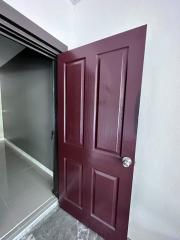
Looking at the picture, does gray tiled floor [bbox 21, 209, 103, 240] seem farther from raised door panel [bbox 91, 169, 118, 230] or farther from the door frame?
the door frame

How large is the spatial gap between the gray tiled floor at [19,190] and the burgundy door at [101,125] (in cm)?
56

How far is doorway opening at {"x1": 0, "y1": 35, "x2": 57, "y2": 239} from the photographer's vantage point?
1663mm

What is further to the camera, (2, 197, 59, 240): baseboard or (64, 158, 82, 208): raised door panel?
(64, 158, 82, 208): raised door panel

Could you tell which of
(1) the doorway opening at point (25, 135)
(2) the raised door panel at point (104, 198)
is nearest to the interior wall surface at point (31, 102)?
(1) the doorway opening at point (25, 135)

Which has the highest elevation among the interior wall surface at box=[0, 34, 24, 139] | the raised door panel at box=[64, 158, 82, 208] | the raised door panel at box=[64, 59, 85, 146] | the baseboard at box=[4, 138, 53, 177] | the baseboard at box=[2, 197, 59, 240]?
the interior wall surface at box=[0, 34, 24, 139]

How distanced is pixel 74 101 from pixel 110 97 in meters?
0.42

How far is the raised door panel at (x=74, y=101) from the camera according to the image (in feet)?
4.10

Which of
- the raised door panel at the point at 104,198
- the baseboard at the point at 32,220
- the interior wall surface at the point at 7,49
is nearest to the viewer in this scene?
the raised door panel at the point at 104,198

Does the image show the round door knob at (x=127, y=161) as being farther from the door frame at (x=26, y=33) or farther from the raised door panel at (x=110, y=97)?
the door frame at (x=26, y=33)

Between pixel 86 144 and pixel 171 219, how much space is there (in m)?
0.92

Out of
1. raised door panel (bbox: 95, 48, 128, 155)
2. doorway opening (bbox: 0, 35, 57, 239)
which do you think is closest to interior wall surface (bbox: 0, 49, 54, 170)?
doorway opening (bbox: 0, 35, 57, 239)

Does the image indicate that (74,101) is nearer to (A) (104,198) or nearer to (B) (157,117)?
(B) (157,117)

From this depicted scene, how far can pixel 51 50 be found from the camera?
1.36 metres

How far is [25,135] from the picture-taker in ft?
9.52
